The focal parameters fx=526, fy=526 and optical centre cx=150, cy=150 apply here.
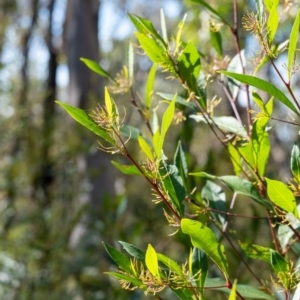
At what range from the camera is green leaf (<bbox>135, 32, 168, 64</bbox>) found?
76 cm

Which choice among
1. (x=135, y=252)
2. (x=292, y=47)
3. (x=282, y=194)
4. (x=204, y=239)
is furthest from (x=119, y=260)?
(x=292, y=47)

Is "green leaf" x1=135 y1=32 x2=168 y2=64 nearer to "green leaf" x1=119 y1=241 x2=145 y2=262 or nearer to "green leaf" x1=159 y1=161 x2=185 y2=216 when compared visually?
"green leaf" x1=159 y1=161 x2=185 y2=216

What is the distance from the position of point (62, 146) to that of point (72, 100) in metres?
0.59

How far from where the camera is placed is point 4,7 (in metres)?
6.20

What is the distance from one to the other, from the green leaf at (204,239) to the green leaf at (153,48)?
26 centimetres

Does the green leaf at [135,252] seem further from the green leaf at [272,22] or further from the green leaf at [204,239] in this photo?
the green leaf at [272,22]

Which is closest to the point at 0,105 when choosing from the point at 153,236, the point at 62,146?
the point at 62,146

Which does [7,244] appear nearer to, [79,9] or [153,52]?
[153,52]

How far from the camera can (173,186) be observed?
2.26 ft

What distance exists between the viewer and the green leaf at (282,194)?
631 millimetres

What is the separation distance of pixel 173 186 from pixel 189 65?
7.4 inches

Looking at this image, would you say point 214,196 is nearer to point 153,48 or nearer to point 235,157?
point 235,157

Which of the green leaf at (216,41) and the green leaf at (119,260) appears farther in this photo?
the green leaf at (216,41)

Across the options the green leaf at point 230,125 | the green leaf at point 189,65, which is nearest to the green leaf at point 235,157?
the green leaf at point 230,125
